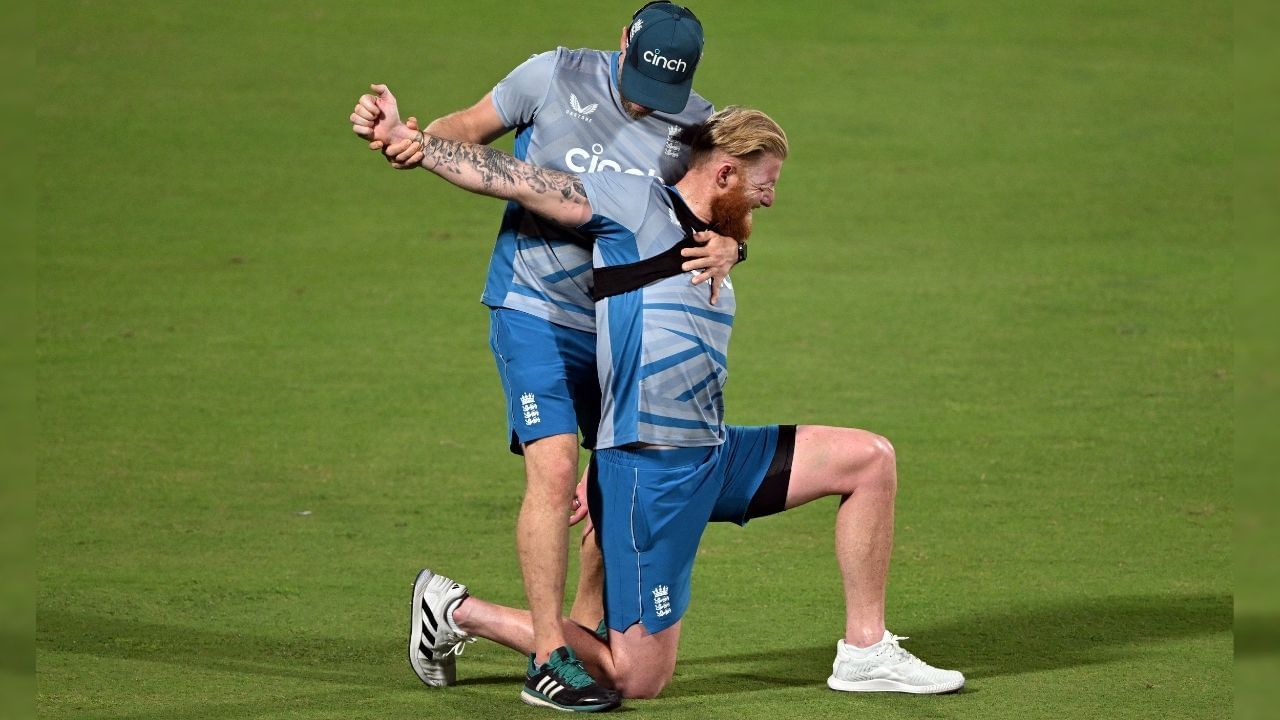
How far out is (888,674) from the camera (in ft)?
11.8

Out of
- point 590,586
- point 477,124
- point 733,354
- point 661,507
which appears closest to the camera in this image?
point 661,507

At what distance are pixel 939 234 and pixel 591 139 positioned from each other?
5985mm

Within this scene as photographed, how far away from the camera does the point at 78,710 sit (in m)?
3.28

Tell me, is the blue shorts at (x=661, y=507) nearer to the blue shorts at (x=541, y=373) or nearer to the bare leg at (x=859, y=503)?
the bare leg at (x=859, y=503)

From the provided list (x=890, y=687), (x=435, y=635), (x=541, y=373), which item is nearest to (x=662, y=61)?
(x=541, y=373)

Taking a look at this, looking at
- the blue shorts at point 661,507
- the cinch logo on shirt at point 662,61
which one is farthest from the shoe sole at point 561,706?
the cinch logo on shirt at point 662,61

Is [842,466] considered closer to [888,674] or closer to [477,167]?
[888,674]

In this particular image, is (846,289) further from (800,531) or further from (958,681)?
(958,681)

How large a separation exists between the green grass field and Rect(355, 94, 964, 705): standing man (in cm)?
16

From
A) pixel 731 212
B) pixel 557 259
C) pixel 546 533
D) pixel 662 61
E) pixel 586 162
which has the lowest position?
pixel 546 533

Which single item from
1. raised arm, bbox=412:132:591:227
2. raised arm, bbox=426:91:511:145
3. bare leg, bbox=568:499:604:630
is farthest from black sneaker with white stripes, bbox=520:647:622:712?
raised arm, bbox=426:91:511:145

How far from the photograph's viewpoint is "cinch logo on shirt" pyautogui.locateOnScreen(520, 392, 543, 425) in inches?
144

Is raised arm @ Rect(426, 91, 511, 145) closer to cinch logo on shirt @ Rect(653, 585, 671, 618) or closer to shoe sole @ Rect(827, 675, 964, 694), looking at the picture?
cinch logo on shirt @ Rect(653, 585, 671, 618)

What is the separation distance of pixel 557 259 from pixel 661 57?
0.54 m
